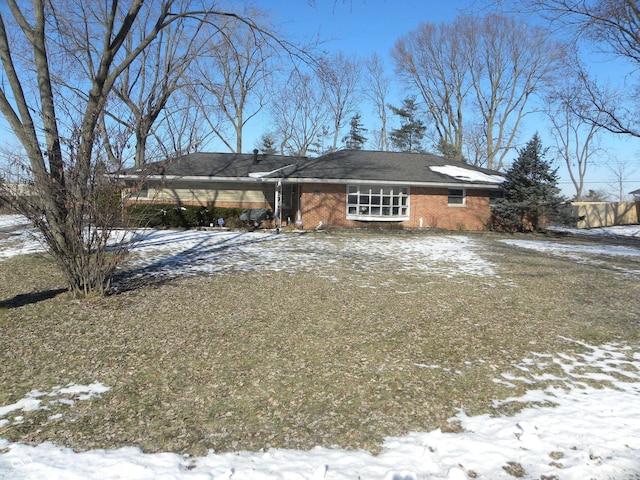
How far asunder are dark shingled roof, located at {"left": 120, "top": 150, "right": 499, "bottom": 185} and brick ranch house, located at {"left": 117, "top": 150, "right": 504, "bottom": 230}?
5 cm

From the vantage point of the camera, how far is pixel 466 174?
69.3ft

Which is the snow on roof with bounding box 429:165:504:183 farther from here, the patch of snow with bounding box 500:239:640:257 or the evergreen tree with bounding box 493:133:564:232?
the patch of snow with bounding box 500:239:640:257

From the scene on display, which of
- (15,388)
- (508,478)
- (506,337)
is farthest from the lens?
(506,337)

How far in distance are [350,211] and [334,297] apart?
487 inches

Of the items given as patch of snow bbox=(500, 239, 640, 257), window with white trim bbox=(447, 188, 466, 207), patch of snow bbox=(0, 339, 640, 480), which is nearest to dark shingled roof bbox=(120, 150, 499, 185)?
window with white trim bbox=(447, 188, 466, 207)

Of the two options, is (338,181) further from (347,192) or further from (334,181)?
(347,192)

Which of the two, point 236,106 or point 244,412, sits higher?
point 236,106

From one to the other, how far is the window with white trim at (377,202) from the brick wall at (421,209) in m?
0.28

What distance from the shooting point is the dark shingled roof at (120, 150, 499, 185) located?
1943 cm

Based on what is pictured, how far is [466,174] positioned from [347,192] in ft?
20.3

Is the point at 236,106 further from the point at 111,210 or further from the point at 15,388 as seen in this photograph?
the point at 15,388

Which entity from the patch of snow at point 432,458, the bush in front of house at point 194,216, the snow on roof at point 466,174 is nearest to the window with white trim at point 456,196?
the snow on roof at point 466,174

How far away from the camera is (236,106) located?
110 feet

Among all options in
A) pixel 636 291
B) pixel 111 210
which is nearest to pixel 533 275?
pixel 636 291
